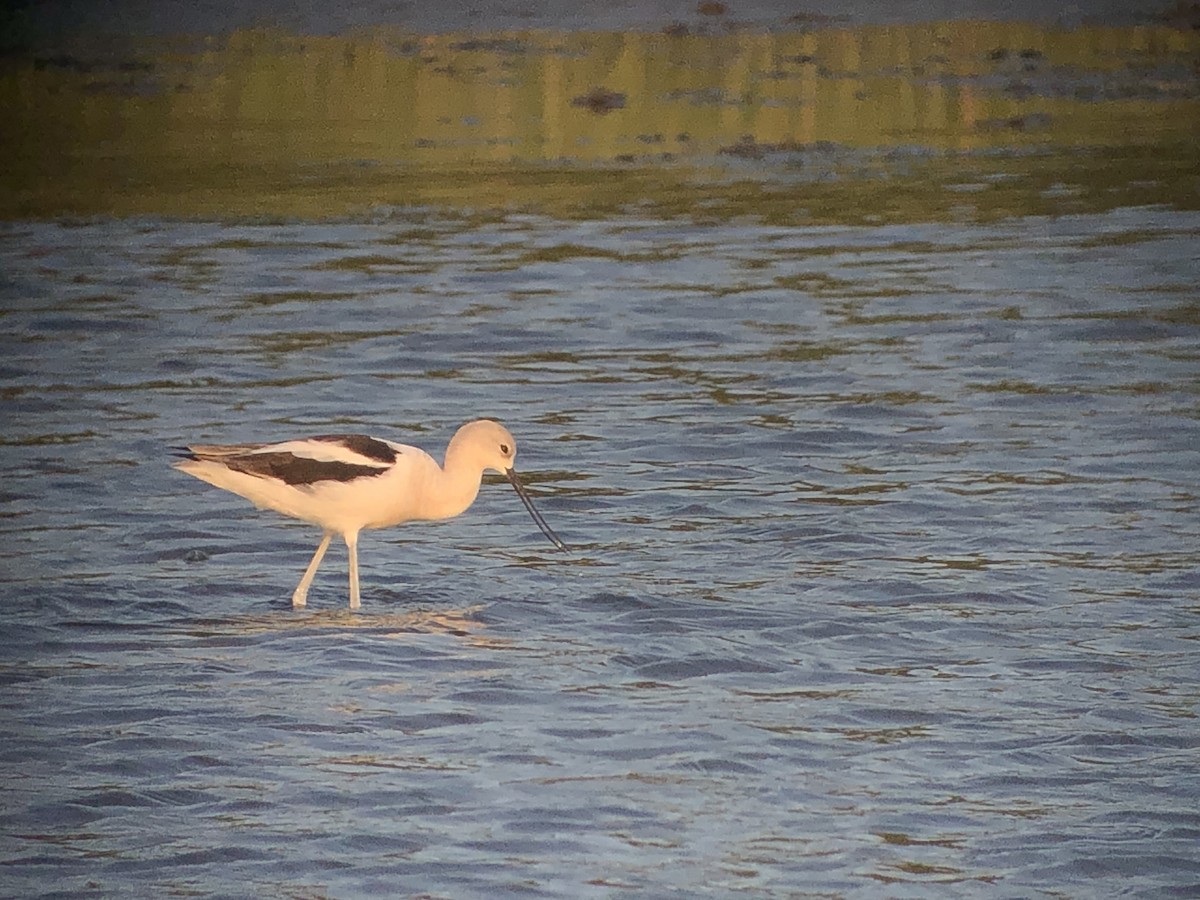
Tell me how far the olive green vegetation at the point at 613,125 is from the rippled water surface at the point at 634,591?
2.53m

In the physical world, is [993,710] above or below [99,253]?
below

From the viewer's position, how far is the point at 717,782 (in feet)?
23.5

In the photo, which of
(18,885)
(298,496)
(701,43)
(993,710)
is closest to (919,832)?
(993,710)

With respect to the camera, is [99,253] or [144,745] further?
[99,253]

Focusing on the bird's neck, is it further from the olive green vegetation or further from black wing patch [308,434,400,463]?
the olive green vegetation

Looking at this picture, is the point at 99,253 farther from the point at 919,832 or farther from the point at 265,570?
the point at 919,832

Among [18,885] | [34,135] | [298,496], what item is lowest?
[18,885]

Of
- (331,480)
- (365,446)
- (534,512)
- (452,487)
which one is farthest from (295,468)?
(534,512)

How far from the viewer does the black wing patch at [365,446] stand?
31.0 ft

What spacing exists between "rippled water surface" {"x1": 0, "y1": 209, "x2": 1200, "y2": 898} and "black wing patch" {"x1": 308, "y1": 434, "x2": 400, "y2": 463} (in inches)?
23.8

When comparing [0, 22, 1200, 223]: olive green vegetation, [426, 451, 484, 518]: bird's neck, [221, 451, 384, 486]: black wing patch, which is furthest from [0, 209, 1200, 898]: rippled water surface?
[0, 22, 1200, 223]: olive green vegetation

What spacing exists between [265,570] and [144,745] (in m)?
2.53

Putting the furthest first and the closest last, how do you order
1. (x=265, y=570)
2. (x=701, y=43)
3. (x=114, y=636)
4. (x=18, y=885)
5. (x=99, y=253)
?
1. (x=701, y=43)
2. (x=99, y=253)
3. (x=265, y=570)
4. (x=114, y=636)
5. (x=18, y=885)

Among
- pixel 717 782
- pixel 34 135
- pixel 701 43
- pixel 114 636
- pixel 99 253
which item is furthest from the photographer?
pixel 701 43
